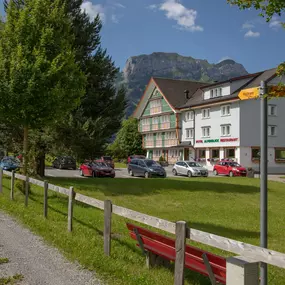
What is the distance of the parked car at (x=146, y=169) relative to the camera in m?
34.0

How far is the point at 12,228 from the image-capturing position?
9.51 m

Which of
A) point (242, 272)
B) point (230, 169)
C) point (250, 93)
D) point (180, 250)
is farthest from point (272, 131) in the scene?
point (242, 272)

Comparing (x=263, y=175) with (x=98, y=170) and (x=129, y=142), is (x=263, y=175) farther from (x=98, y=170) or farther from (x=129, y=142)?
(x=129, y=142)

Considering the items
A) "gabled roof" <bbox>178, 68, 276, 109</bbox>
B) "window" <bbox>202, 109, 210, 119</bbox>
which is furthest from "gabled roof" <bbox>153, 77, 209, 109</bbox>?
→ "window" <bbox>202, 109, 210, 119</bbox>

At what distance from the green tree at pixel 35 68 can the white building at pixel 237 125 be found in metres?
33.8

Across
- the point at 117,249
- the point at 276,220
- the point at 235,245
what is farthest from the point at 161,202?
the point at 235,245

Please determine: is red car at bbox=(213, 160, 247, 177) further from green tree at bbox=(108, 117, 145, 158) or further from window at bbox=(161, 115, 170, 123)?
green tree at bbox=(108, 117, 145, 158)

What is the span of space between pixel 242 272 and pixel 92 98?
84.0ft

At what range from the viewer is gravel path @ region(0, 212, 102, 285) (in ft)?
18.6

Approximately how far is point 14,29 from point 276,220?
13178 millimetres

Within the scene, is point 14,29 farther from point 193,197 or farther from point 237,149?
point 237,149

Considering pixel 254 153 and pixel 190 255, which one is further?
pixel 254 153

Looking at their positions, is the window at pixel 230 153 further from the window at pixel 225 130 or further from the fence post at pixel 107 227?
the fence post at pixel 107 227

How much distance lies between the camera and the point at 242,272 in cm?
327
